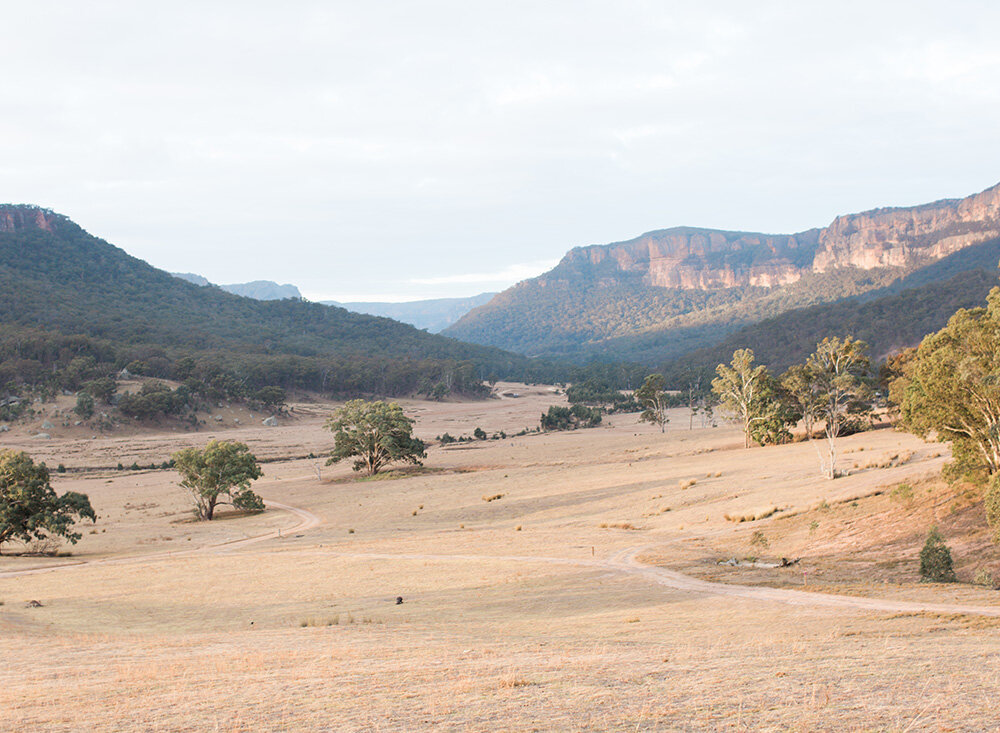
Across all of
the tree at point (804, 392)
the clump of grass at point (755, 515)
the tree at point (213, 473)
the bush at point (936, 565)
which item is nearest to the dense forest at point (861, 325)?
the tree at point (804, 392)

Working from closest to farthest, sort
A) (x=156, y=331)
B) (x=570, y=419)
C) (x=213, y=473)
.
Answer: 1. (x=213, y=473)
2. (x=570, y=419)
3. (x=156, y=331)

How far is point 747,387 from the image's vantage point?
163 ft

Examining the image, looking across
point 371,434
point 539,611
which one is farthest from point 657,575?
point 371,434

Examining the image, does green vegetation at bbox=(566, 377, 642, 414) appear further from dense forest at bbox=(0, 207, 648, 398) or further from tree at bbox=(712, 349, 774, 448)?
tree at bbox=(712, 349, 774, 448)

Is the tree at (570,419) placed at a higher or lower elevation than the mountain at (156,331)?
lower

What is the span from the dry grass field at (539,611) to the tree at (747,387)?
15.4ft

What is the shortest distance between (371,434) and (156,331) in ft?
341

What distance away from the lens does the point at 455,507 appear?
4022 cm

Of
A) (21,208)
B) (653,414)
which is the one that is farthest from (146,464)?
(21,208)

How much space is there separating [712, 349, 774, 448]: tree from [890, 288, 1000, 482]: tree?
26.5 metres

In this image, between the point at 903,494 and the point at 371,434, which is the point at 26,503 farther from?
the point at 903,494

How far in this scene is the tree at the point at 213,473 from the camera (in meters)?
42.4

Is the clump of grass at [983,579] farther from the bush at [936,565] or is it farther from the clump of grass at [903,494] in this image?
the clump of grass at [903,494]

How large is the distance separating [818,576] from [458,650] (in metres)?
12.8
